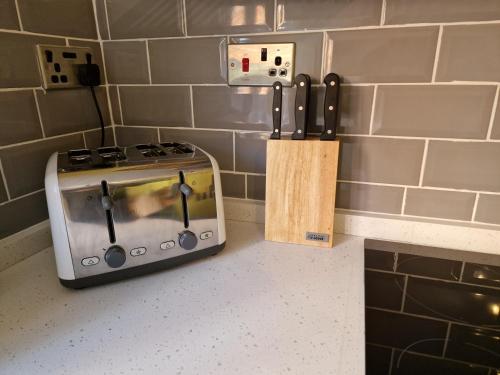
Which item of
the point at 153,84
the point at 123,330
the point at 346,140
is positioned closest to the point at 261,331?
the point at 123,330

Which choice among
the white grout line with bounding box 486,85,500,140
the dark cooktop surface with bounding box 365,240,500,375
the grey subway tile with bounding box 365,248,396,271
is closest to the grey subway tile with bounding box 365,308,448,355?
the dark cooktop surface with bounding box 365,240,500,375

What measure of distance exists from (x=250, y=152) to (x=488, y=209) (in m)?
0.54

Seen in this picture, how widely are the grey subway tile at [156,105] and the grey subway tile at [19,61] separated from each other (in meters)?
0.23

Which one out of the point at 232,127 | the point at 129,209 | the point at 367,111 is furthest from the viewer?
the point at 232,127

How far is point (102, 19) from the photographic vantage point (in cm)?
Answer: 89

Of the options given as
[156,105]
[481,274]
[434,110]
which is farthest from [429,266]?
[156,105]

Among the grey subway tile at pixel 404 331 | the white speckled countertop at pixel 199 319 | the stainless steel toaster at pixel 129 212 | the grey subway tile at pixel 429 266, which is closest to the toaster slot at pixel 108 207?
the stainless steel toaster at pixel 129 212

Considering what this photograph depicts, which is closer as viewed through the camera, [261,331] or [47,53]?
[261,331]

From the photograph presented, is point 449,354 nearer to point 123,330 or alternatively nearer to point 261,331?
point 261,331

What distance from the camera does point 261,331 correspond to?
537 mm

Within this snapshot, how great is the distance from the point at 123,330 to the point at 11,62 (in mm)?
567

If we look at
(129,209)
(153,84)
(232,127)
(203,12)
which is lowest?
(129,209)

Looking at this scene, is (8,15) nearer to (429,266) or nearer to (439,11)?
(439,11)

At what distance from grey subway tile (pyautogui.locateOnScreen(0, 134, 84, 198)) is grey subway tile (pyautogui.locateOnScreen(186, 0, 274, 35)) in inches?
16.6
